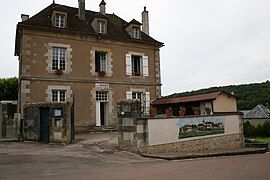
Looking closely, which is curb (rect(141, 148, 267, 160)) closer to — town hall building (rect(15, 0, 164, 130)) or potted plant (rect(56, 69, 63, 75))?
town hall building (rect(15, 0, 164, 130))

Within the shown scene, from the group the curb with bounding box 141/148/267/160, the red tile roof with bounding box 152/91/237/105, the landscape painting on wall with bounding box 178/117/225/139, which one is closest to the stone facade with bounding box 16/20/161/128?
the red tile roof with bounding box 152/91/237/105

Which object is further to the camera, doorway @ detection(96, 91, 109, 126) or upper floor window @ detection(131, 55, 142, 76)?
upper floor window @ detection(131, 55, 142, 76)

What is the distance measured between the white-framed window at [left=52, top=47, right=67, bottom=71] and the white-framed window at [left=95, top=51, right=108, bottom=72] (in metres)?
2.44

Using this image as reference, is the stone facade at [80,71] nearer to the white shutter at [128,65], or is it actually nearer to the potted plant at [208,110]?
the white shutter at [128,65]

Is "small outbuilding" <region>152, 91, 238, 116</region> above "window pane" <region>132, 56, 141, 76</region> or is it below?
below

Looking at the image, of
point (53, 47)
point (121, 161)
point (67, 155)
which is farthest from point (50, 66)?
point (121, 161)

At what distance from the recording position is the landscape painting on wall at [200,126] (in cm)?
1287

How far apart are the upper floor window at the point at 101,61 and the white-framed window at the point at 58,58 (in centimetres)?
244

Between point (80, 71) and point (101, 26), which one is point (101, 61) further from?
point (101, 26)

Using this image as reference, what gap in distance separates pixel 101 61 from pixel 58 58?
310cm

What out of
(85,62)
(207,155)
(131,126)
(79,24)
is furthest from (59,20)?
(207,155)

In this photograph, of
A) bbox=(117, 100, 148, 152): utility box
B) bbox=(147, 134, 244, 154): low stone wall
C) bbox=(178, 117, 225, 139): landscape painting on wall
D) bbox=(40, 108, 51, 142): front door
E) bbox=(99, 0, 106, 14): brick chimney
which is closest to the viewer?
bbox=(117, 100, 148, 152): utility box

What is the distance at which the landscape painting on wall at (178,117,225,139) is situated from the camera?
12867 millimetres

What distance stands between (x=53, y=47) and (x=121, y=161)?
10.9 meters
